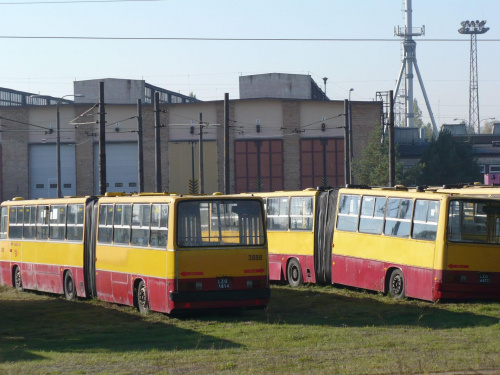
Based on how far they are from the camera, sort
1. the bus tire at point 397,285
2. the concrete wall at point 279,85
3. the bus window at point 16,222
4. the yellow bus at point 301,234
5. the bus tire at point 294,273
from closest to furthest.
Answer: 1. the bus tire at point 397,285
2. the yellow bus at point 301,234
3. the bus tire at point 294,273
4. the bus window at point 16,222
5. the concrete wall at point 279,85

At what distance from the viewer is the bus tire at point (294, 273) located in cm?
2656

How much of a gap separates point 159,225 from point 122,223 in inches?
89.5

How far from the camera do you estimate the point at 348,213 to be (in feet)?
79.4

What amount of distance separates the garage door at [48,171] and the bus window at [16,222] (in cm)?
5265

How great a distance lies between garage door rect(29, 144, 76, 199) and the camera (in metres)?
80.8

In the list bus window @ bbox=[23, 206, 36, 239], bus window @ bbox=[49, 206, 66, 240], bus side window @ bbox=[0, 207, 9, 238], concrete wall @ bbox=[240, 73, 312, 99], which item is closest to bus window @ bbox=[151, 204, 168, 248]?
bus window @ bbox=[49, 206, 66, 240]

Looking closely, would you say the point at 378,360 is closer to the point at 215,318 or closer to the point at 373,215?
the point at 215,318

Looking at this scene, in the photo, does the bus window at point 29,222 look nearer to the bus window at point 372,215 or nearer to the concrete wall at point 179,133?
the bus window at point 372,215

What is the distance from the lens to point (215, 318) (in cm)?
1880

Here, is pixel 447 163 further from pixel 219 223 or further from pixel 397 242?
pixel 219 223

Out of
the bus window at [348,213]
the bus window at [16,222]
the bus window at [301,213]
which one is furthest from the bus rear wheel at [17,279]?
the bus window at [348,213]

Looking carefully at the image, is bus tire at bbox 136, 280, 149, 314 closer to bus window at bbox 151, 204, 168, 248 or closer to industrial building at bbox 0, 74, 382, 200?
bus window at bbox 151, 204, 168, 248

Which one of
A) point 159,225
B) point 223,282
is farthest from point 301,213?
point 223,282

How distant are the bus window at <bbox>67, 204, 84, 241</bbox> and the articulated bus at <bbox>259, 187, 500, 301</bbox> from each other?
6.28 meters
